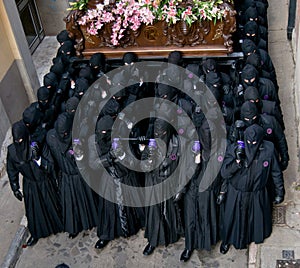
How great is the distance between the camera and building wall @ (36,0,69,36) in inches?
443

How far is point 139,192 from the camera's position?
6262 millimetres

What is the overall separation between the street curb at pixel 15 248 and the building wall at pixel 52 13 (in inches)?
227

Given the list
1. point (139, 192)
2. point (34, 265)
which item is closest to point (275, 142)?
point (139, 192)

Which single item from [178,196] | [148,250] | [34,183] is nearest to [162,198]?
[178,196]

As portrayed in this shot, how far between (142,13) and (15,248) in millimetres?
3572

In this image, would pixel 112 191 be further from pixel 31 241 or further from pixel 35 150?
pixel 31 241

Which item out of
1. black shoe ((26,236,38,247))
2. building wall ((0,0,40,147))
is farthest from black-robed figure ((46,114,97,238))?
building wall ((0,0,40,147))

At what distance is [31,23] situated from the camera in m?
11.3

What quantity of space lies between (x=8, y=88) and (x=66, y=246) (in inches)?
125

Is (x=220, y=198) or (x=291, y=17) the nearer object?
(x=220, y=198)

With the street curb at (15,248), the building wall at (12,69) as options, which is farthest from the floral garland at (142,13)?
the street curb at (15,248)

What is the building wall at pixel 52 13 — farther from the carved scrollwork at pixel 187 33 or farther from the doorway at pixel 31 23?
the carved scrollwork at pixel 187 33

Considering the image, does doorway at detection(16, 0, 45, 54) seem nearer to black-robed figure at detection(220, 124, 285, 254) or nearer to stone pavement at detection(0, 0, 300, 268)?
stone pavement at detection(0, 0, 300, 268)

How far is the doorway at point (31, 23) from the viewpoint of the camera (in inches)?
432
